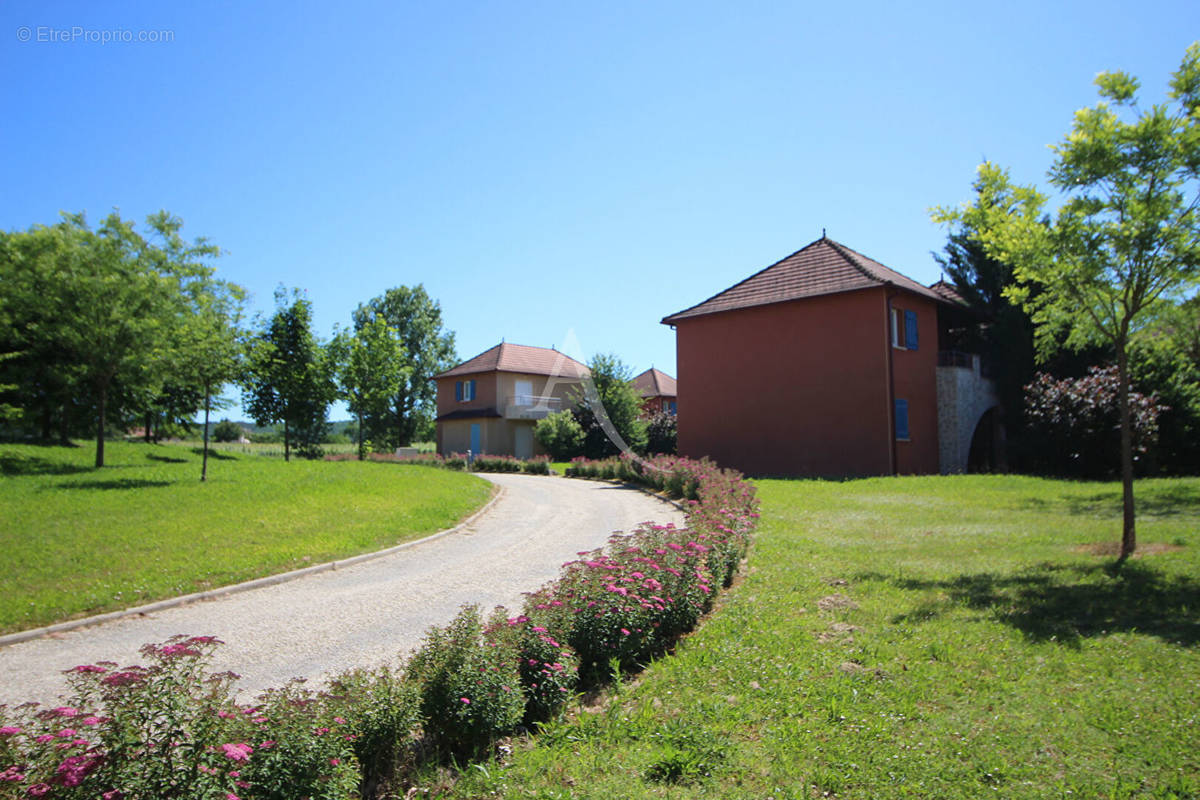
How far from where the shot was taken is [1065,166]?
9281 millimetres

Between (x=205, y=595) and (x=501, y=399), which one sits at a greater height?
(x=501, y=399)

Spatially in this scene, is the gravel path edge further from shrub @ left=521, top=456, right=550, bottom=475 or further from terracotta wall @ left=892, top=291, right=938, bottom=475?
terracotta wall @ left=892, top=291, right=938, bottom=475

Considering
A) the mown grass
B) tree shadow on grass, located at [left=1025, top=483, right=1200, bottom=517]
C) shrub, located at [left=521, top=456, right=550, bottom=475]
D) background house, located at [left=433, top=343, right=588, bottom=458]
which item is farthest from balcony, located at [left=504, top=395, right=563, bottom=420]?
the mown grass

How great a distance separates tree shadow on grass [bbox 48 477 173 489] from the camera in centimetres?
1525

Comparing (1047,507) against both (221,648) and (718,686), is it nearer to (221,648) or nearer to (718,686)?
(718,686)

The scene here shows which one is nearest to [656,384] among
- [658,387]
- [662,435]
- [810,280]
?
[658,387]

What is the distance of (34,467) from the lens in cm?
1797

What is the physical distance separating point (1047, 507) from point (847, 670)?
451 inches

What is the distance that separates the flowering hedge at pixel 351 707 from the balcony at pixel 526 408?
3368cm

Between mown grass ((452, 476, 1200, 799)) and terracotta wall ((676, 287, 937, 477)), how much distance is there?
1377 cm

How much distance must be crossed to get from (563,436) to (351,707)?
2861 cm

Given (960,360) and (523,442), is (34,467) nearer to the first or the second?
(523,442)

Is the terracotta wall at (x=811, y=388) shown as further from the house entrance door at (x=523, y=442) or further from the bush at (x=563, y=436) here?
the house entrance door at (x=523, y=442)

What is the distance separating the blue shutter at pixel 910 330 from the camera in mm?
23812
